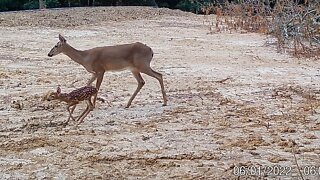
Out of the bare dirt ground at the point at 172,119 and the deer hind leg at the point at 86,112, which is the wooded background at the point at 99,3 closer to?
the bare dirt ground at the point at 172,119

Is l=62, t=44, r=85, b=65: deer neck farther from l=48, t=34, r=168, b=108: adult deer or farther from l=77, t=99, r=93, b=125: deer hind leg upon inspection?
l=77, t=99, r=93, b=125: deer hind leg

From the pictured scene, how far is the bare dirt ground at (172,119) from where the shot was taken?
6188 mm

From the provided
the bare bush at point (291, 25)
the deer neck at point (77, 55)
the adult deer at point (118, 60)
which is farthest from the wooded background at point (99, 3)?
the adult deer at point (118, 60)

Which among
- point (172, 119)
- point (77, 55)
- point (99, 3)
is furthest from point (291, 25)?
point (99, 3)

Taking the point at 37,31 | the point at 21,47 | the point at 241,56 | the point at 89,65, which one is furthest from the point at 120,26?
the point at 89,65

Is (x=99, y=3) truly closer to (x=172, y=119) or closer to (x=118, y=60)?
(x=118, y=60)

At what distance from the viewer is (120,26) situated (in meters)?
22.2

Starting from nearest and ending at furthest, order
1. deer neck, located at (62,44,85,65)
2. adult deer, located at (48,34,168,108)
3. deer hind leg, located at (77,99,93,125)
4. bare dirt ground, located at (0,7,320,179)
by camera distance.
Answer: bare dirt ground, located at (0,7,320,179)
deer hind leg, located at (77,99,93,125)
adult deer, located at (48,34,168,108)
deer neck, located at (62,44,85,65)

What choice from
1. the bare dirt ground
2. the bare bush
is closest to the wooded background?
the bare bush

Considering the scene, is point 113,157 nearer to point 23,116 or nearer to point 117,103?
point 23,116

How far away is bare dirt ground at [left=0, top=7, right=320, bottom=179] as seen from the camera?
20.3 ft

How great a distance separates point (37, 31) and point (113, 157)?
538 inches

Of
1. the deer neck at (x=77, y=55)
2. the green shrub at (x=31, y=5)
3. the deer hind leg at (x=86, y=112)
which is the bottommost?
the green shrub at (x=31, y=5)

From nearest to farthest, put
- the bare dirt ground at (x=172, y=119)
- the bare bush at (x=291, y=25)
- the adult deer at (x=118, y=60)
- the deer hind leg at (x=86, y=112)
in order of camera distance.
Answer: the bare dirt ground at (x=172, y=119)
the deer hind leg at (x=86, y=112)
the adult deer at (x=118, y=60)
the bare bush at (x=291, y=25)
